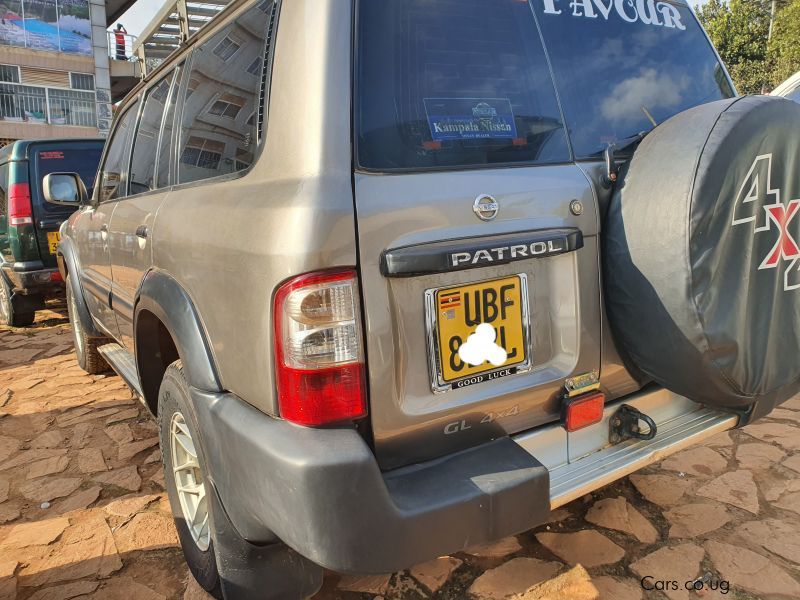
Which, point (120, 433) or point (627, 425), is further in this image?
point (120, 433)

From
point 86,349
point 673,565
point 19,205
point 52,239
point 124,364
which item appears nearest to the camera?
point 673,565

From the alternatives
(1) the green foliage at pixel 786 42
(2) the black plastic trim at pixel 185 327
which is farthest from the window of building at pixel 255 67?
(1) the green foliage at pixel 786 42

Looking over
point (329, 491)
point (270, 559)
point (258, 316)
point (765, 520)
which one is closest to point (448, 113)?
point (258, 316)

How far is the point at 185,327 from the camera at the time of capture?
1.78 meters

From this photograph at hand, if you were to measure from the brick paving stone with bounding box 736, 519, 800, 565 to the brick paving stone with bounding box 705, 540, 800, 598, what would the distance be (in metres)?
0.08

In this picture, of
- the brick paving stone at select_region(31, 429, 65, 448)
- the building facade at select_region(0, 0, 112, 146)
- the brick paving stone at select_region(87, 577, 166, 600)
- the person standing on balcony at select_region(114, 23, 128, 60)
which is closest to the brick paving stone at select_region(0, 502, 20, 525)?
the brick paving stone at select_region(31, 429, 65, 448)

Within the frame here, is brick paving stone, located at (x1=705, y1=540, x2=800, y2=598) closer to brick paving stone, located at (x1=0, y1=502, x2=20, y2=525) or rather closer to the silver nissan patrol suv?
the silver nissan patrol suv

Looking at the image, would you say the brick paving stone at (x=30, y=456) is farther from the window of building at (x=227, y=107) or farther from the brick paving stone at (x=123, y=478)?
the window of building at (x=227, y=107)

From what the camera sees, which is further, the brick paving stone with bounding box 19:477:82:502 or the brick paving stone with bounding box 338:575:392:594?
the brick paving stone with bounding box 19:477:82:502

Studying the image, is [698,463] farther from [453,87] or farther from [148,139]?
[148,139]

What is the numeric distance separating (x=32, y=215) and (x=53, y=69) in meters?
19.6

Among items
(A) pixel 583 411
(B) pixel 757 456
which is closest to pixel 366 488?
(A) pixel 583 411

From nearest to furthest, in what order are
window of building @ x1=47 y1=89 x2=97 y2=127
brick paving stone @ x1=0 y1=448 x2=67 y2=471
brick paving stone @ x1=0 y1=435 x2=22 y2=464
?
1. brick paving stone @ x1=0 y1=448 x2=67 y2=471
2. brick paving stone @ x1=0 y1=435 x2=22 y2=464
3. window of building @ x1=47 y1=89 x2=97 y2=127

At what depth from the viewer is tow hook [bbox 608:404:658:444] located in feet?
6.08
